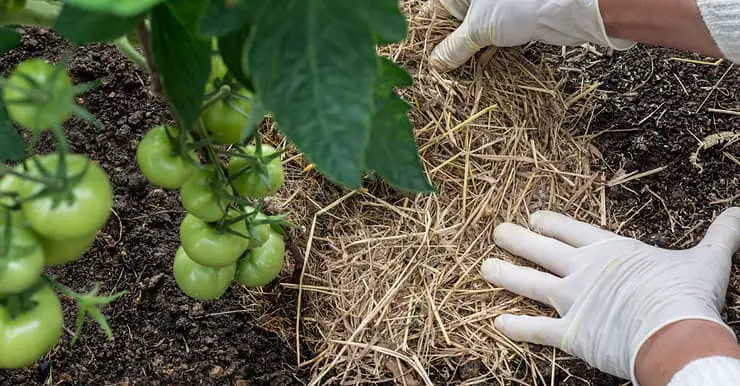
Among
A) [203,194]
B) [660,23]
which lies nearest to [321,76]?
[203,194]

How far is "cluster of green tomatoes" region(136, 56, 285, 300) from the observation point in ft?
2.41

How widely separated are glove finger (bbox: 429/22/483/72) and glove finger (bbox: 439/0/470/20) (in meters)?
0.14

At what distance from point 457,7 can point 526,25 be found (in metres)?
0.26

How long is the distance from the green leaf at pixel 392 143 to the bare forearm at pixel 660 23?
3.59ft

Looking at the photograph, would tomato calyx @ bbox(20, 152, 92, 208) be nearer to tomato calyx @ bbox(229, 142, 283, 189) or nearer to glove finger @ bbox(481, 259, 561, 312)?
tomato calyx @ bbox(229, 142, 283, 189)

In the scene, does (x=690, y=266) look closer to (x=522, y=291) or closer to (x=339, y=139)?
(x=522, y=291)

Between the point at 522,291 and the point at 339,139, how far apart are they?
1181 mm

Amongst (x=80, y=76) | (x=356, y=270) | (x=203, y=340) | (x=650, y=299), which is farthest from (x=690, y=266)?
(x=80, y=76)

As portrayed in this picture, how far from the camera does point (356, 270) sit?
1551 mm

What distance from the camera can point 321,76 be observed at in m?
0.46

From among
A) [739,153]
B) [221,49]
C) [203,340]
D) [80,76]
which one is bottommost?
[203,340]

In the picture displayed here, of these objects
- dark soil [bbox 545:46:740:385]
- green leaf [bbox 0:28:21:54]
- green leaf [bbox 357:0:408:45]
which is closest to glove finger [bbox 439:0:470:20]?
dark soil [bbox 545:46:740:385]

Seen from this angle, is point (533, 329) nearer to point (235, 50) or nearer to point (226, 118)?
point (226, 118)

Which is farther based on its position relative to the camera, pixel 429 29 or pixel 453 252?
pixel 429 29
